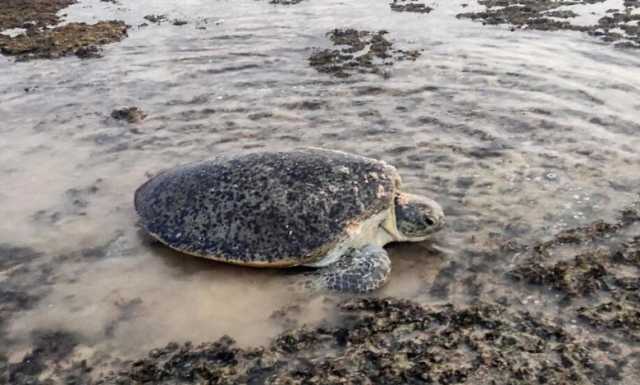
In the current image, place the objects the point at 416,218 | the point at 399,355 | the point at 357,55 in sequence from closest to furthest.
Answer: the point at 399,355
the point at 416,218
the point at 357,55

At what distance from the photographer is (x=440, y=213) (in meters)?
5.64

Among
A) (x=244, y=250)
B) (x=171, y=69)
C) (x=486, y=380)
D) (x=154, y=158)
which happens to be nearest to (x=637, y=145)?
(x=486, y=380)

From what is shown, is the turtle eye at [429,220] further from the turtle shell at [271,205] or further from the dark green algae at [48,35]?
the dark green algae at [48,35]

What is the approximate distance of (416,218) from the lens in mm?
5520

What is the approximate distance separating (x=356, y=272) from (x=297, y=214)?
2.48ft

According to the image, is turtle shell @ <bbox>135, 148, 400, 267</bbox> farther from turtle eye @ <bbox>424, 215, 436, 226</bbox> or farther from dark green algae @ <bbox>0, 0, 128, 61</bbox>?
dark green algae @ <bbox>0, 0, 128, 61</bbox>

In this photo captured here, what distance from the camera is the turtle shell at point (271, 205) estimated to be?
5133mm

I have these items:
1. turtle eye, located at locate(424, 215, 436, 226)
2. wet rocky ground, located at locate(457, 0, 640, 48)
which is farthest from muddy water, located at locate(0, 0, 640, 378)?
wet rocky ground, located at locate(457, 0, 640, 48)

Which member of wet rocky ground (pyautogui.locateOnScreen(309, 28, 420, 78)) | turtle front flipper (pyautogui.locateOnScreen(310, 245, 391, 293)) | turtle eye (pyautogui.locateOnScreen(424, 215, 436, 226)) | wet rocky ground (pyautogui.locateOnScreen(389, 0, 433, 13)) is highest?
wet rocky ground (pyautogui.locateOnScreen(389, 0, 433, 13))

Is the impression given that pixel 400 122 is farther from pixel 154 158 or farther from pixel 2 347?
pixel 2 347

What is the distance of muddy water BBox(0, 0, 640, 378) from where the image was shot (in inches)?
197

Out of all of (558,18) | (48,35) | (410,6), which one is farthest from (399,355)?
(410,6)

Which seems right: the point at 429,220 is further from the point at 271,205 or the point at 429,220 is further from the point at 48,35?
the point at 48,35

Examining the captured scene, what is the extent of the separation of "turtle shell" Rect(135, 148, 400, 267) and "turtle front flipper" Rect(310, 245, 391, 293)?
0.20 meters
